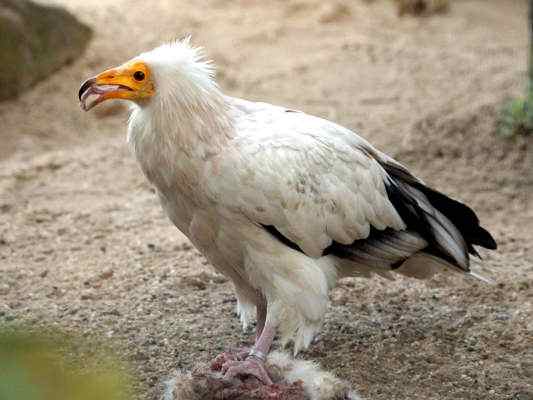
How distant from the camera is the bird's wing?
3395 mm

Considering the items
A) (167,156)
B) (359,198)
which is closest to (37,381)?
(167,156)

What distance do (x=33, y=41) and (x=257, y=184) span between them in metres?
5.36

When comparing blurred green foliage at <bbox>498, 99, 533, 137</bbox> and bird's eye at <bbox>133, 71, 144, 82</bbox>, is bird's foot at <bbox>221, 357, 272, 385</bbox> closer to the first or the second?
bird's eye at <bbox>133, 71, 144, 82</bbox>

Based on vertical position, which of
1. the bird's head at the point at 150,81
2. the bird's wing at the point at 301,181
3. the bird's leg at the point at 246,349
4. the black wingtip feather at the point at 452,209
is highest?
the bird's head at the point at 150,81

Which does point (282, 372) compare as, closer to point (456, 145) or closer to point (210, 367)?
point (210, 367)

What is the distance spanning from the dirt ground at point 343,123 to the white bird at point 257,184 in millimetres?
→ 534

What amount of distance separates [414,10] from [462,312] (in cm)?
715

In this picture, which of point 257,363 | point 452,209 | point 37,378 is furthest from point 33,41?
point 37,378

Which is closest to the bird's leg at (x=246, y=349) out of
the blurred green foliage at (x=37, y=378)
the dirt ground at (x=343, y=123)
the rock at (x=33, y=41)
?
the dirt ground at (x=343, y=123)

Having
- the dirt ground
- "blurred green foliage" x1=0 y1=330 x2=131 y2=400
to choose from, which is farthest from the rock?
"blurred green foliage" x1=0 y1=330 x2=131 y2=400

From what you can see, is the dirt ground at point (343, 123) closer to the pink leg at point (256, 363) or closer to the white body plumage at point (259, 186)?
the pink leg at point (256, 363)

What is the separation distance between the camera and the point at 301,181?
349 centimetres

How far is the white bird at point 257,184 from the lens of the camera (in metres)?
3.43

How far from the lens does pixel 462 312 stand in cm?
448
